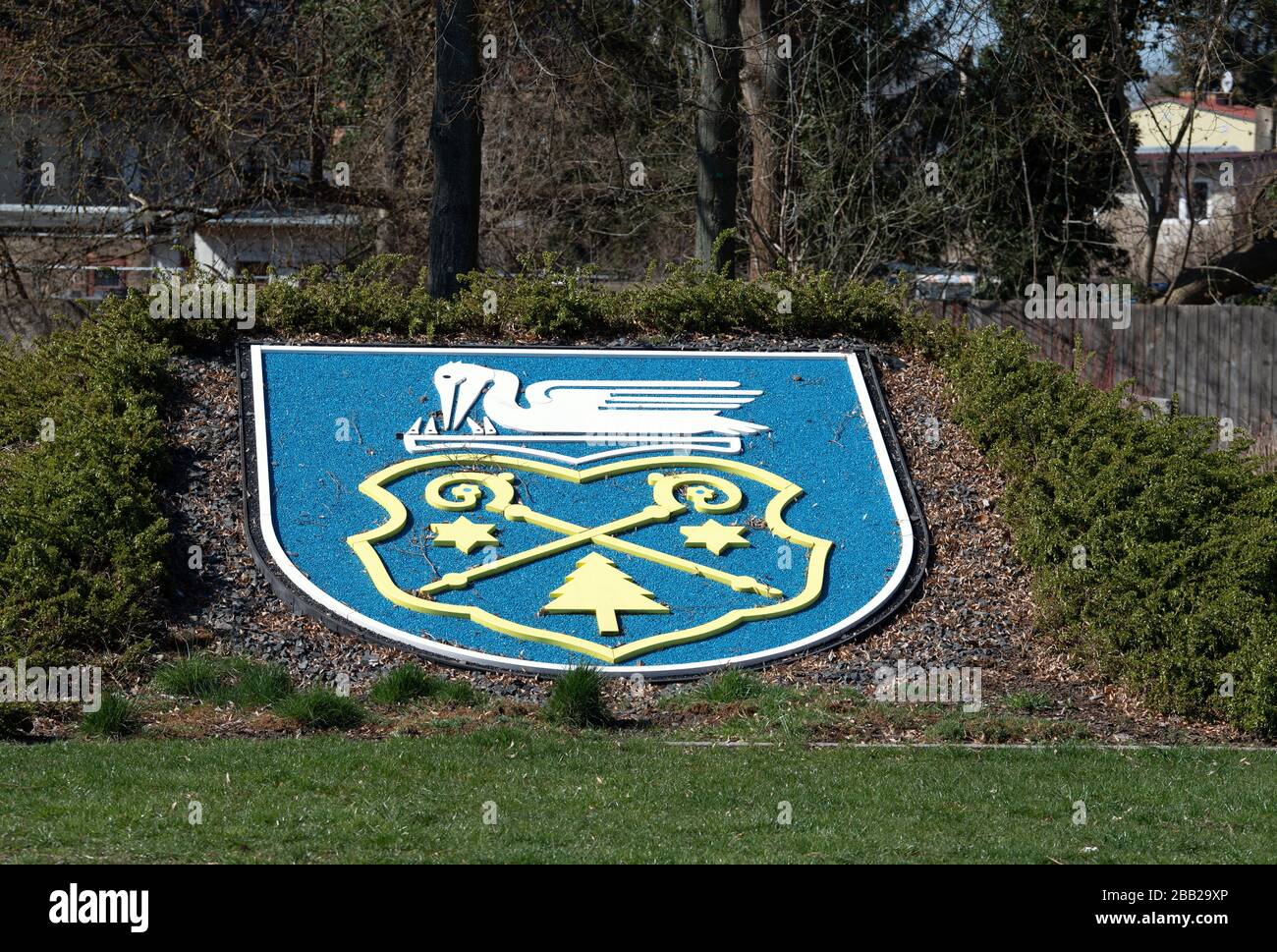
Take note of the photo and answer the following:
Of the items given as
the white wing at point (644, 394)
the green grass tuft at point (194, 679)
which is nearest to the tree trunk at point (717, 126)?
the white wing at point (644, 394)

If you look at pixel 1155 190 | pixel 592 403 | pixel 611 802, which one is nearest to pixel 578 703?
pixel 611 802

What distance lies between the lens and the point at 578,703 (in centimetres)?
853

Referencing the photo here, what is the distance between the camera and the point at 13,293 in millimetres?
21719

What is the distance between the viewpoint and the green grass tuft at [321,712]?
834 cm

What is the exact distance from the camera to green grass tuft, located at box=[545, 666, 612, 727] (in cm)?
853

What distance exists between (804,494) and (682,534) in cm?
123

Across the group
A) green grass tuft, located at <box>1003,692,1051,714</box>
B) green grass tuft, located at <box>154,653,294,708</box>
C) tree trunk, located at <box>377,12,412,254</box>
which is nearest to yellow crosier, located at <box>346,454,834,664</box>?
green grass tuft, located at <box>154,653,294,708</box>

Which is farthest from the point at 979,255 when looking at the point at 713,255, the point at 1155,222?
the point at 713,255

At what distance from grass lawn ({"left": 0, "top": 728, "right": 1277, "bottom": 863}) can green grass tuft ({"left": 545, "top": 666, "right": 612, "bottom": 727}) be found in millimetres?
267

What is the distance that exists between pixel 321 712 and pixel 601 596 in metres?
2.67

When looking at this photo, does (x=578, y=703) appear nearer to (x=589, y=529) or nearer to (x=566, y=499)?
(x=589, y=529)

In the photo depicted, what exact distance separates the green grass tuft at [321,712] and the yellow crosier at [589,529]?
1824 mm

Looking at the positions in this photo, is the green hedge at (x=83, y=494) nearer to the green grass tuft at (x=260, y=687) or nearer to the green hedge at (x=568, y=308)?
the green grass tuft at (x=260, y=687)

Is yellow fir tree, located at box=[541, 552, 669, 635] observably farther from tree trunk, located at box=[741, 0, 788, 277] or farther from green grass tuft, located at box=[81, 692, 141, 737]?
tree trunk, located at box=[741, 0, 788, 277]
